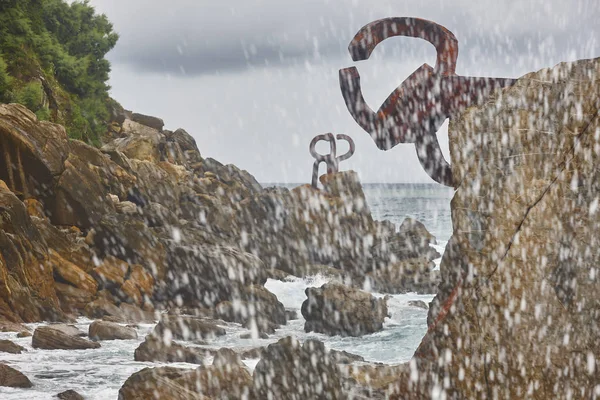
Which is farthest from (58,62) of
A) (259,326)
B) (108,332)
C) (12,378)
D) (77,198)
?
(12,378)

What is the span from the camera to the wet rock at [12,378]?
10.4 metres


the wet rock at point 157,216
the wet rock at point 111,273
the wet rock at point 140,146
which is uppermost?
the wet rock at point 140,146

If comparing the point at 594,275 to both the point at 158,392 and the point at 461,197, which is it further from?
the point at 158,392

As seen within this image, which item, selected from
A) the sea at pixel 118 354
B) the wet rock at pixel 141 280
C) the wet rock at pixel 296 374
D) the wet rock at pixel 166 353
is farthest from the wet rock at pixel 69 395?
the wet rock at pixel 141 280

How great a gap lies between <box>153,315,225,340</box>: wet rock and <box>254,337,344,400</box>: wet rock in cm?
805

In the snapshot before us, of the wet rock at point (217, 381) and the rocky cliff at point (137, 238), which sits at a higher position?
the rocky cliff at point (137, 238)

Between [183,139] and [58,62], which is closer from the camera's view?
[58,62]

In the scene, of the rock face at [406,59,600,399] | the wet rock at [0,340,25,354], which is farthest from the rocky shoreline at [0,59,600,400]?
the wet rock at [0,340,25,354]

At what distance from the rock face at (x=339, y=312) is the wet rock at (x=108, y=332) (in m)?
5.77

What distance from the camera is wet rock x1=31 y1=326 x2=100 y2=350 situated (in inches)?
536

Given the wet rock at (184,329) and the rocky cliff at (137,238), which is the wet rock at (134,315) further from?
the wet rock at (184,329)

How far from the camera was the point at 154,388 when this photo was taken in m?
9.18

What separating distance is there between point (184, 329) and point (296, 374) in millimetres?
9273

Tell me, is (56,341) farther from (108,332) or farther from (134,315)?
(134,315)
